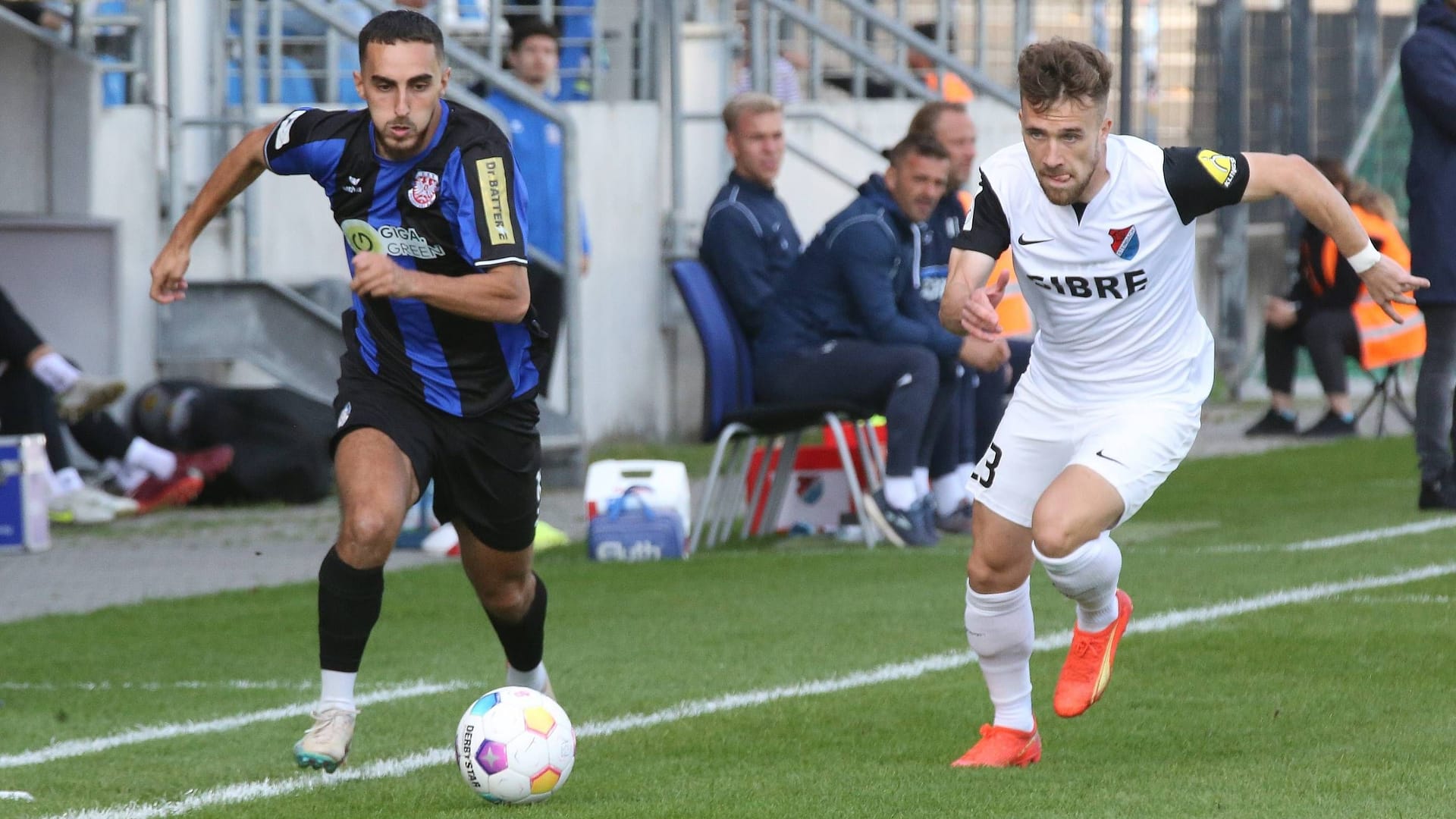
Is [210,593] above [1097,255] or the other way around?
the other way around

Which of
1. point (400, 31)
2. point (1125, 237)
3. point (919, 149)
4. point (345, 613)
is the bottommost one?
point (345, 613)

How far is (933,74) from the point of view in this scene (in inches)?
776

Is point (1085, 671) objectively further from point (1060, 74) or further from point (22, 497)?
point (22, 497)

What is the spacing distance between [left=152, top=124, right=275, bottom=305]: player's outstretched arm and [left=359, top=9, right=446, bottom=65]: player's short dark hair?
19.2 inches

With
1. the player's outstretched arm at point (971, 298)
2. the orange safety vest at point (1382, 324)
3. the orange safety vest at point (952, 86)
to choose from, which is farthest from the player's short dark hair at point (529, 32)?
the player's outstretched arm at point (971, 298)

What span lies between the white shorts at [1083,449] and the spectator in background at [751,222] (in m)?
4.94

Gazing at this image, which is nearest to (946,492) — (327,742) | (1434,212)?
(1434,212)

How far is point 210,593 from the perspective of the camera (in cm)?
949

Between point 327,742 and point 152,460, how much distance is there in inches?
290

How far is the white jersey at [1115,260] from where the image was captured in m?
5.65

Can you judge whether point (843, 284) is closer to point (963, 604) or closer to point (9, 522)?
point (963, 604)

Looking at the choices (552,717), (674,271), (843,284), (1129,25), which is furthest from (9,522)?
(1129,25)

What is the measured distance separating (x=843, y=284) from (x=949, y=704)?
14.3 ft

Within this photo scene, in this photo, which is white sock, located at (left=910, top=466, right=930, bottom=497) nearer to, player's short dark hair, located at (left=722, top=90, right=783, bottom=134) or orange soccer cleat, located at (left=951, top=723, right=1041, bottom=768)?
player's short dark hair, located at (left=722, top=90, right=783, bottom=134)
